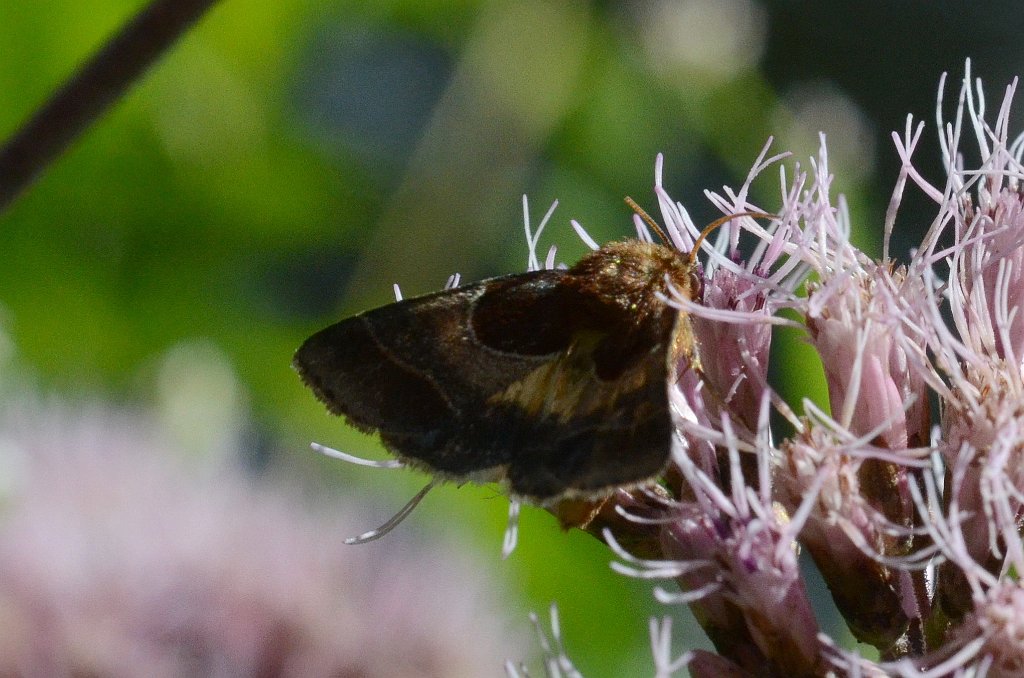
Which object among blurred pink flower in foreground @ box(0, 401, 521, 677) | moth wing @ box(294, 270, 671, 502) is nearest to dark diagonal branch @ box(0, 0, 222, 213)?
moth wing @ box(294, 270, 671, 502)

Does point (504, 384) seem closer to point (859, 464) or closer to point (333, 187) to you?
point (859, 464)

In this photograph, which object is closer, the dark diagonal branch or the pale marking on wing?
the dark diagonal branch

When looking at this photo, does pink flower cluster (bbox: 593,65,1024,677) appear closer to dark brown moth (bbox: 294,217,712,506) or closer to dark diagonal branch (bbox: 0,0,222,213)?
dark brown moth (bbox: 294,217,712,506)

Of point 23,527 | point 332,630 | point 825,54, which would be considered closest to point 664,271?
point 332,630

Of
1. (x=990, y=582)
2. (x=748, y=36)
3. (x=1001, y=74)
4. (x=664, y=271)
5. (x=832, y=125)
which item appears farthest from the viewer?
(x=1001, y=74)

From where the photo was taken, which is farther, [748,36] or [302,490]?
[748,36]

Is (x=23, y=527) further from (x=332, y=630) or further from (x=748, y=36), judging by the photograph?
(x=748, y=36)
